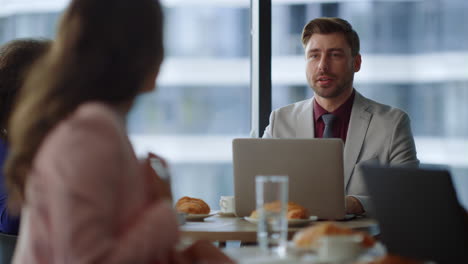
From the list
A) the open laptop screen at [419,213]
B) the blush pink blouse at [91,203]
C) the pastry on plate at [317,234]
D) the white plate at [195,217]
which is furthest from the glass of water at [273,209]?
the white plate at [195,217]

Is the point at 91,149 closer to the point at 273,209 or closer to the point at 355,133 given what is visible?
the point at 273,209

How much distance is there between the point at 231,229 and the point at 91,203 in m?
1.21

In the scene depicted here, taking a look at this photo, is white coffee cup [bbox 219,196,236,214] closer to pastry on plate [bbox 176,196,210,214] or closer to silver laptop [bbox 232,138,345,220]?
pastry on plate [bbox 176,196,210,214]

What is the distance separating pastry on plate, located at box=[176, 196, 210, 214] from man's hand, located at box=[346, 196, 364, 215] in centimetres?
61

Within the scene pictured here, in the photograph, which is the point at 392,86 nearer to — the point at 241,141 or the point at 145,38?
the point at 241,141

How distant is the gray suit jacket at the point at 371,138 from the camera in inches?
116

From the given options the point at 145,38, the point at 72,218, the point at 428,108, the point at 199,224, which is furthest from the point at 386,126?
the point at 72,218

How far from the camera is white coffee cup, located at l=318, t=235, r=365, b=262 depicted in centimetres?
139

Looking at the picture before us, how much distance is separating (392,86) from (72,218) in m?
3.58

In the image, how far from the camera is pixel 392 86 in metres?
4.33

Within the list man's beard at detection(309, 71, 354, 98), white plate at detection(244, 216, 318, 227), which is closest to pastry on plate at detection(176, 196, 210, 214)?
white plate at detection(244, 216, 318, 227)

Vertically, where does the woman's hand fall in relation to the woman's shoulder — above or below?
below

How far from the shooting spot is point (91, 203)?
1092 mm

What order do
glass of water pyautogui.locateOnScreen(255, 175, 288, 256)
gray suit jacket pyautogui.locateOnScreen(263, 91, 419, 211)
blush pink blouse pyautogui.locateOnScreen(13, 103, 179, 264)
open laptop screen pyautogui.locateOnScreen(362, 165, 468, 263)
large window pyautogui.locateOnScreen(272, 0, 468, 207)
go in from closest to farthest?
blush pink blouse pyautogui.locateOnScreen(13, 103, 179, 264) → open laptop screen pyautogui.locateOnScreen(362, 165, 468, 263) → glass of water pyautogui.locateOnScreen(255, 175, 288, 256) → gray suit jacket pyautogui.locateOnScreen(263, 91, 419, 211) → large window pyautogui.locateOnScreen(272, 0, 468, 207)
